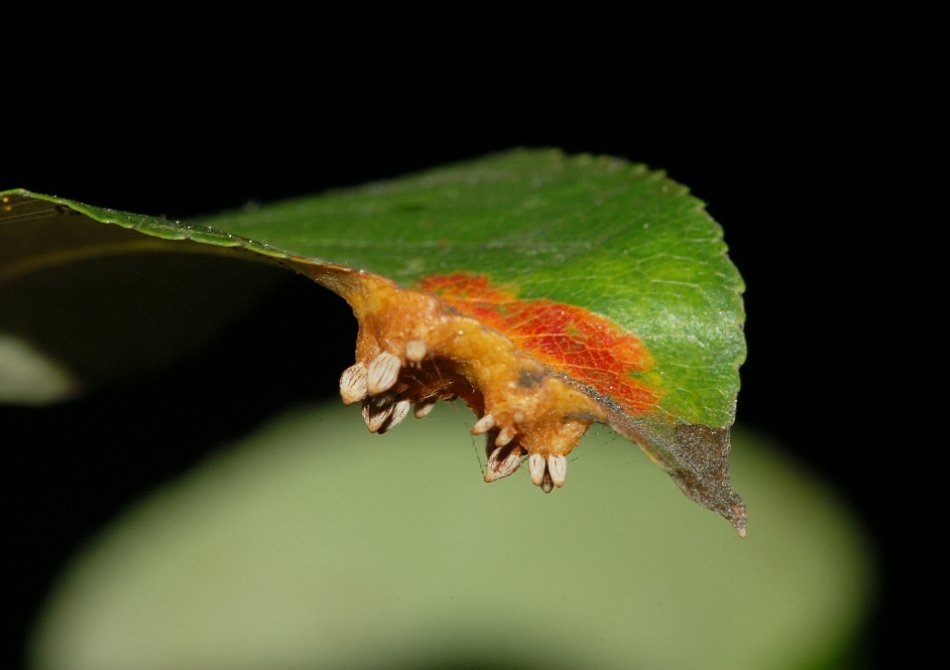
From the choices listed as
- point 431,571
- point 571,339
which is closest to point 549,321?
point 571,339

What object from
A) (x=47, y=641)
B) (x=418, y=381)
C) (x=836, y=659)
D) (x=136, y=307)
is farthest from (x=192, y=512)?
(x=836, y=659)

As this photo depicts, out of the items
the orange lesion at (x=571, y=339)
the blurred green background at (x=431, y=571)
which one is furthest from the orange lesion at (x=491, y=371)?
the blurred green background at (x=431, y=571)

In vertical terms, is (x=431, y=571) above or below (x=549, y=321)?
below

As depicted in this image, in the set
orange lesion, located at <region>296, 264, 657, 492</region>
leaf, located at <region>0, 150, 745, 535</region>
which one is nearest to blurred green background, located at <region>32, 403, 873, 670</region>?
leaf, located at <region>0, 150, 745, 535</region>

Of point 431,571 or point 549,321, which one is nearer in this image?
point 549,321

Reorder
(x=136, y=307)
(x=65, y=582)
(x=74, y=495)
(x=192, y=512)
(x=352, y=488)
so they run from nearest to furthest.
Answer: (x=136, y=307) < (x=74, y=495) < (x=65, y=582) < (x=192, y=512) < (x=352, y=488)

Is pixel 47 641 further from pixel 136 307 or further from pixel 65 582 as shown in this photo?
pixel 136 307

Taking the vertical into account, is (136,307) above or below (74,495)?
above

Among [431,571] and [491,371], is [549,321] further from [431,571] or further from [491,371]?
[431,571]
